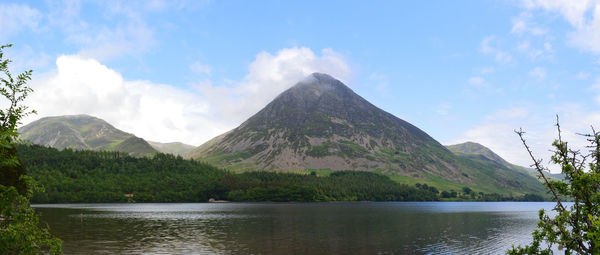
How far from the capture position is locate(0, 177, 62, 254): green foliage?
22422 mm

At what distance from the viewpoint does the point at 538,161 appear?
768 inches

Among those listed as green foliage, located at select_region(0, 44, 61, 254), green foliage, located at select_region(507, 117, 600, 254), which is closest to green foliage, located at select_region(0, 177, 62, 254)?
green foliage, located at select_region(0, 44, 61, 254)

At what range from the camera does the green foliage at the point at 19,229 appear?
2242cm

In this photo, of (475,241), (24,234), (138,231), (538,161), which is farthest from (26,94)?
(475,241)

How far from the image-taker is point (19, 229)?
22.9m

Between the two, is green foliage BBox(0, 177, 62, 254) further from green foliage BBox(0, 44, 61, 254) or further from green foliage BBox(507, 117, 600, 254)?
green foliage BBox(507, 117, 600, 254)

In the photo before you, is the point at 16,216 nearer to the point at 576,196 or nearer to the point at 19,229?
the point at 19,229

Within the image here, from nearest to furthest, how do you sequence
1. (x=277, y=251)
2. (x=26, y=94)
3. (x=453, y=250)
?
(x=26, y=94) → (x=277, y=251) → (x=453, y=250)

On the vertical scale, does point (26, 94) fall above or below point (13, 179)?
above

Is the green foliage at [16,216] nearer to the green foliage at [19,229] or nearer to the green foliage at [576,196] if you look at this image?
the green foliage at [19,229]

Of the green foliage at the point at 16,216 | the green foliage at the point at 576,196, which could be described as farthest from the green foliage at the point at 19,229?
the green foliage at the point at 576,196

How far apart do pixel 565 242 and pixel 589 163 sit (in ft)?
15.2

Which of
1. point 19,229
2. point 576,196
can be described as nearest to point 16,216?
point 19,229

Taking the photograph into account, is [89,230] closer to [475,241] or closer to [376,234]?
[376,234]
